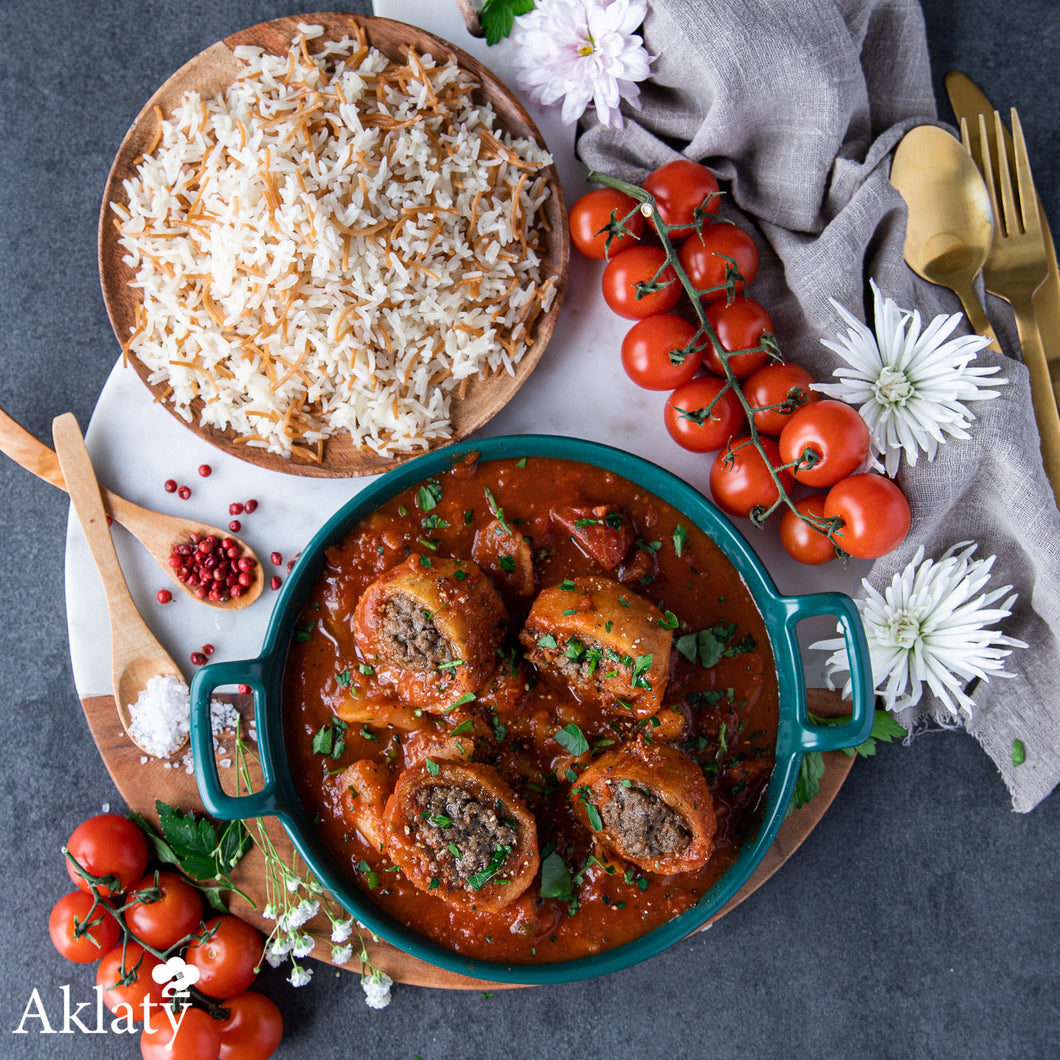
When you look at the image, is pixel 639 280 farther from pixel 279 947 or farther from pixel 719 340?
pixel 279 947

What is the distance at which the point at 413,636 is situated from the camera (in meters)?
2.51

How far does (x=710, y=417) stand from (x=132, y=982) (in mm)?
2834

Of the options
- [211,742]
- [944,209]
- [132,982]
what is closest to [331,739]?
[211,742]

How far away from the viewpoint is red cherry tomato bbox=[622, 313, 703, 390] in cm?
283

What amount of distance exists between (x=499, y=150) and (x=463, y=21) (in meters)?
0.62

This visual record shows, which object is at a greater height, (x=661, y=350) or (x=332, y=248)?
(x=332, y=248)

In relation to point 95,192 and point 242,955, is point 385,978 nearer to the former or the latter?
point 242,955

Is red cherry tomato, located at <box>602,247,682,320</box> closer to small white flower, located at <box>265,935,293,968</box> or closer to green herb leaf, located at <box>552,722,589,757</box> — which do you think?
green herb leaf, located at <box>552,722,589,757</box>

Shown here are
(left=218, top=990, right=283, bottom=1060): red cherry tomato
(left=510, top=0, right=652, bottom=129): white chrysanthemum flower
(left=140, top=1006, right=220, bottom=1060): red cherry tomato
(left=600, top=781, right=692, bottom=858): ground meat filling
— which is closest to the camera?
(left=600, top=781, right=692, bottom=858): ground meat filling

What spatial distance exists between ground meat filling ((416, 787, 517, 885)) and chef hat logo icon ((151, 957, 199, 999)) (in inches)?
47.6

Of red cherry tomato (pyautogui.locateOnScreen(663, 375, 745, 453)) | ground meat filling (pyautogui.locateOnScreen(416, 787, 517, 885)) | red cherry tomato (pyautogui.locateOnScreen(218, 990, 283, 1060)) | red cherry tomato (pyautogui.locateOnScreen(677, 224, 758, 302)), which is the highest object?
red cherry tomato (pyautogui.locateOnScreen(677, 224, 758, 302))

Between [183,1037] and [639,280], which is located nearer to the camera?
[639,280]

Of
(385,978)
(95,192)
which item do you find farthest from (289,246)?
(385,978)

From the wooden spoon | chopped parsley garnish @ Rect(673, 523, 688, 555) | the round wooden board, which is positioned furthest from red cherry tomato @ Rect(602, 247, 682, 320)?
the wooden spoon
